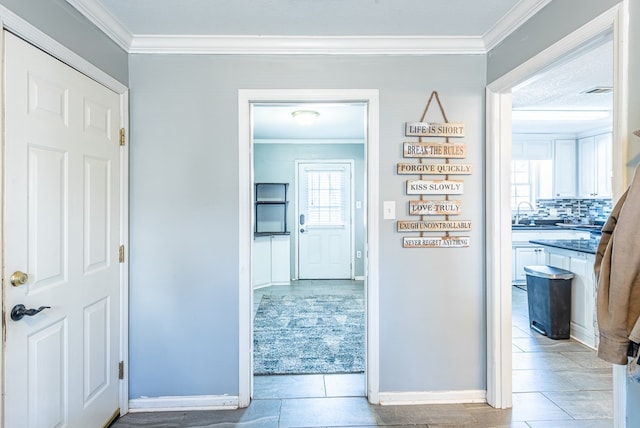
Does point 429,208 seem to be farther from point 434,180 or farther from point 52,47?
point 52,47

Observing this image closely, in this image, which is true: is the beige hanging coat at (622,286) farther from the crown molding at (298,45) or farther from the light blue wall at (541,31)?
the crown molding at (298,45)

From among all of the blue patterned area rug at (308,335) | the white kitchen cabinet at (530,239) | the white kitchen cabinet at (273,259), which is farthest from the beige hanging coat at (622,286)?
the white kitchen cabinet at (273,259)

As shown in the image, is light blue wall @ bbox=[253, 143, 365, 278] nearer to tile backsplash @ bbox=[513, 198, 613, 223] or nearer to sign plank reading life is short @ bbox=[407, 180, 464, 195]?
tile backsplash @ bbox=[513, 198, 613, 223]

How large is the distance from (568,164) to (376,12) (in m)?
5.24

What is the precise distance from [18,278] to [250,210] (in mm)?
1207

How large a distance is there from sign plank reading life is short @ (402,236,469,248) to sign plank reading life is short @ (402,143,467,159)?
535 mm

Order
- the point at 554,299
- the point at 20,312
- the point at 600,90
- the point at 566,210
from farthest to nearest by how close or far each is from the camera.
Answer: the point at 566,210 → the point at 600,90 → the point at 554,299 → the point at 20,312

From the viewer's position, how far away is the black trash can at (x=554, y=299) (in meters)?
3.35

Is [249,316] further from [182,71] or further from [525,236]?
[525,236]

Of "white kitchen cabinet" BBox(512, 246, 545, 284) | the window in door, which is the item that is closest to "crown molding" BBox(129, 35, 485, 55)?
the window in door

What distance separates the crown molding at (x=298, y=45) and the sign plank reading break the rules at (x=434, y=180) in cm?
32

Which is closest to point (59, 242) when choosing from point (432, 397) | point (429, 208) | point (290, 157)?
point (429, 208)

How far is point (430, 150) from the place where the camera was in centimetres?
230

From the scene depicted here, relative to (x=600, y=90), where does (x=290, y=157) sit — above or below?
below
